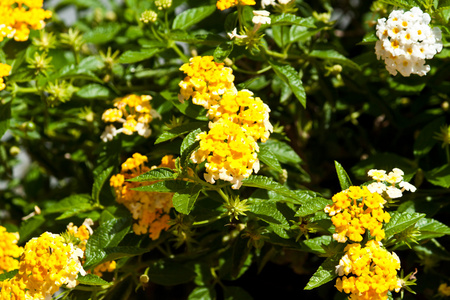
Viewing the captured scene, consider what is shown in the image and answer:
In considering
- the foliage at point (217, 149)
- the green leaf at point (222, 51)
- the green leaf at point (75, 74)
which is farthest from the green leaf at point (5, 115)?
the green leaf at point (222, 51)

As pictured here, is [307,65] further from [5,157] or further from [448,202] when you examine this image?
[5,157]

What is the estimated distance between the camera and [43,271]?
1.38 meters

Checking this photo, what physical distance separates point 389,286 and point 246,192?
0.74 meters

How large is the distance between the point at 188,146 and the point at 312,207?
33 centimetres

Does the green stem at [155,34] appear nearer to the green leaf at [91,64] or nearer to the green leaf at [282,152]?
the green leaf at [91,64]

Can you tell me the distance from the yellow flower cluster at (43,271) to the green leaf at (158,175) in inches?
9.4

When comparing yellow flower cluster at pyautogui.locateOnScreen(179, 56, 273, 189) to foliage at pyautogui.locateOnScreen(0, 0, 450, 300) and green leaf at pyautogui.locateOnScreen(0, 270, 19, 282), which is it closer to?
foliage at pyautogui.locateOnScreen(0, 0, 450, 300)

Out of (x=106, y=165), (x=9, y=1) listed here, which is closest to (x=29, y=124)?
(x=106, y=165)

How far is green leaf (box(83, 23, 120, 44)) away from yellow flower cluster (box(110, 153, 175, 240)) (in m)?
0.62

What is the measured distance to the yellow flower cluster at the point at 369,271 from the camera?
129cm

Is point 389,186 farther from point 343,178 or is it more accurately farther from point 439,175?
point 439,175

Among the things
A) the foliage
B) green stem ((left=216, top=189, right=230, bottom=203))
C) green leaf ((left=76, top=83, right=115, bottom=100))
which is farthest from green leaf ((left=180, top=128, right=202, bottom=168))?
green leaf ((left=76, top=83, right=115, bottom=100))

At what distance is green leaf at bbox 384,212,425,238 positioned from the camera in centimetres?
140

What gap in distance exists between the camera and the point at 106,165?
1.75 m
